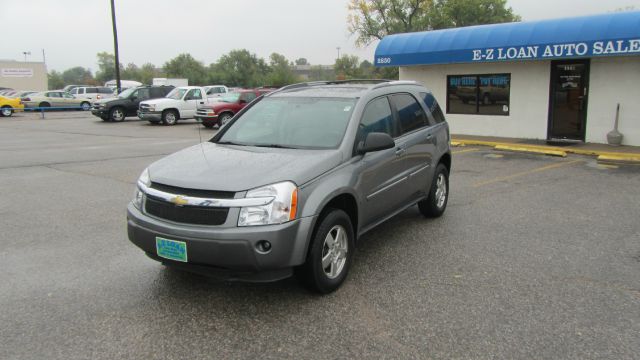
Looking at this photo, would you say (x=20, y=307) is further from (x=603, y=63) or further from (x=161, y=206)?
(x=603, y=63)

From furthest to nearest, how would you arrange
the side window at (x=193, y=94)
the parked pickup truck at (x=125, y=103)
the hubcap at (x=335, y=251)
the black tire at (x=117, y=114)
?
the black tire at (x=117, y=114) < the parked pickup truck at (x=125, y=103) < the side window at (x=193, y=94) < the hubcap at (x=335, y=251)

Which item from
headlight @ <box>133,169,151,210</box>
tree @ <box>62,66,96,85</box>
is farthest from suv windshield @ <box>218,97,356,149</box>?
tree @ <box>62,66,96,85</box>

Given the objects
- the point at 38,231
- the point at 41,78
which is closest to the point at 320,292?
the point at 38,231

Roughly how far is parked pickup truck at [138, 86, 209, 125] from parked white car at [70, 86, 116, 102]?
16159 millimetres

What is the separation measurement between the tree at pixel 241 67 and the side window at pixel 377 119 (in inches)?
4147

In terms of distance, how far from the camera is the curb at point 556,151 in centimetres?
1161

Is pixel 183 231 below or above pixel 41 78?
below

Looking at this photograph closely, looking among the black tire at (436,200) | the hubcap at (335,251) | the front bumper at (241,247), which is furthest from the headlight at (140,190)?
the black tire at (436,200)

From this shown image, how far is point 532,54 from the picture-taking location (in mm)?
13750

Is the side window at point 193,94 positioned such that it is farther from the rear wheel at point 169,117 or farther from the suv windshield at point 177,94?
the rear wheel at point 169,117

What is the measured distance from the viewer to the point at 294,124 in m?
4.99

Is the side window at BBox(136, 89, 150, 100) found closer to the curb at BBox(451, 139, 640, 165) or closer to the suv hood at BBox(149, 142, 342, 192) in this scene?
the curb at BBox(451, 139, 640, 165)

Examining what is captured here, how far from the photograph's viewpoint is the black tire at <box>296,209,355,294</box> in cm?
400

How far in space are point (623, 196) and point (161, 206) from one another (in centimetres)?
728
